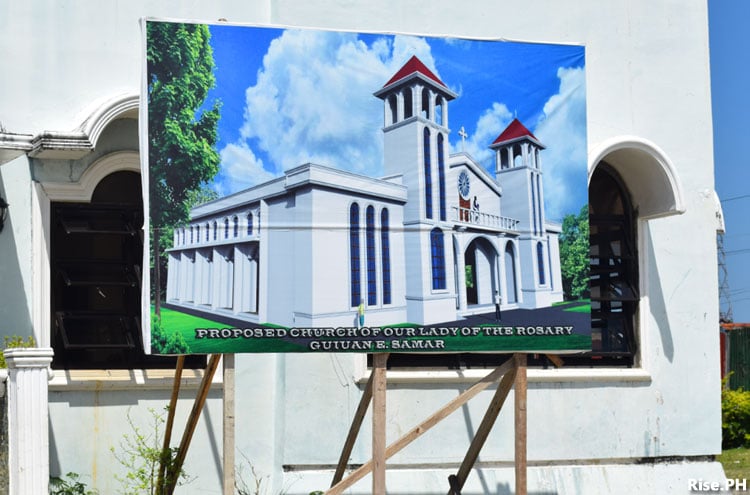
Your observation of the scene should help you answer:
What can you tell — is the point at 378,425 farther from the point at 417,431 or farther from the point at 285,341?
the point at 285,341

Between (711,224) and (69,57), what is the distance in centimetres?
642

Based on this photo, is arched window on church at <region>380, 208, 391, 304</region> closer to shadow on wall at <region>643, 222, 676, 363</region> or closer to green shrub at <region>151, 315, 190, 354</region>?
green shrub at <region>151, 315, 190, 354</region>

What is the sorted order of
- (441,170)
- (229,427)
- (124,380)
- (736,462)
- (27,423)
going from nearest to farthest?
(27,423)
(229,427)
(441,170)
(124,380)
(736,462)

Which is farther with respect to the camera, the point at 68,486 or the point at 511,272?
the point at 68,486

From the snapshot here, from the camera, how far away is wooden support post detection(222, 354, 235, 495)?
30.3 ft

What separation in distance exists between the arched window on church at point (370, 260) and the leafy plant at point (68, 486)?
3.02 m

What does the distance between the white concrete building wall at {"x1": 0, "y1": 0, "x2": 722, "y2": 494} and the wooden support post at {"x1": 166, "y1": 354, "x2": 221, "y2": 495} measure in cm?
55

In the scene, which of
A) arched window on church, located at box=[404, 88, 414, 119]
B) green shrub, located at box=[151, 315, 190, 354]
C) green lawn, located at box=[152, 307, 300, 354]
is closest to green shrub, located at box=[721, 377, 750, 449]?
arched window on church, located at box=[404, 88, 414, 119]

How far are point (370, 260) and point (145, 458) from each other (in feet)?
8.81

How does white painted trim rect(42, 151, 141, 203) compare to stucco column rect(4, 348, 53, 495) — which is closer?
stucco column rect(4, 348, 53, 495)

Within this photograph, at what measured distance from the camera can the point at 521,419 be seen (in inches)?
388

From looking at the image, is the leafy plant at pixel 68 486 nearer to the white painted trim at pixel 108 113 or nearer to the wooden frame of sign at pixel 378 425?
the wooden frame of sign at pixel 378 425

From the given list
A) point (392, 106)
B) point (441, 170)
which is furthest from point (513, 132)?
point (392, 106)

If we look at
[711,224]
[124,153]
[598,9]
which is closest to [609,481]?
[711,224]
